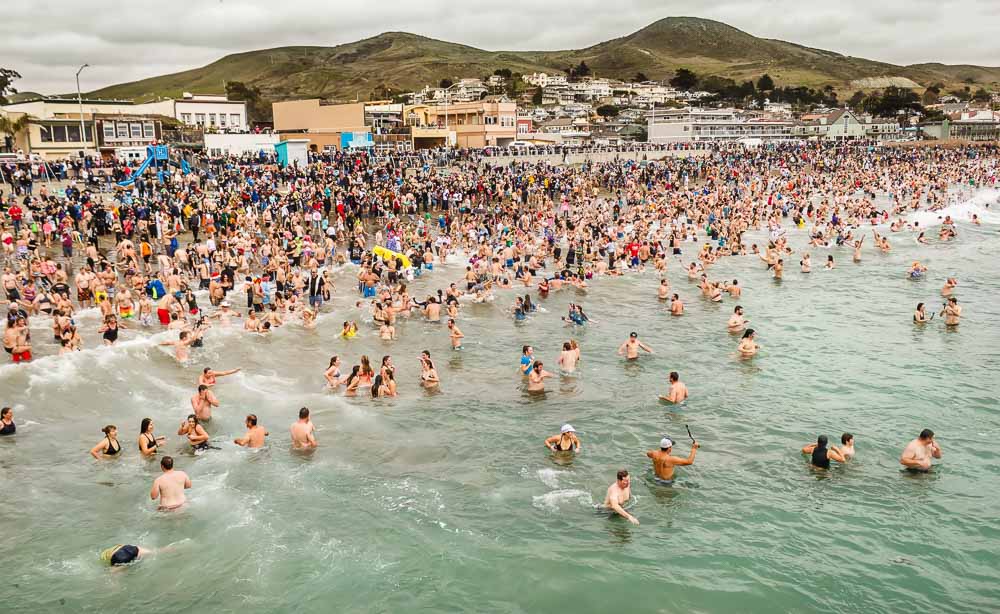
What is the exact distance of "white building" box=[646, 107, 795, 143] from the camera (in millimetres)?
87938

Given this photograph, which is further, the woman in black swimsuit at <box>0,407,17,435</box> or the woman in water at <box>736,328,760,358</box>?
the woman in water at <box>736,328,760,358</box>

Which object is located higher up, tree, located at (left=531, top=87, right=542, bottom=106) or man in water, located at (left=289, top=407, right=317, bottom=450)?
tree, located at (left=531, top=87, right=542, bottom=106)

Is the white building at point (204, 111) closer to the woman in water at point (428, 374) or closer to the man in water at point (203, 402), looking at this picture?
the woman in water at point (428, 374)

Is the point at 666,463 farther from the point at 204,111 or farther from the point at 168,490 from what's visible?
the point at 204,111

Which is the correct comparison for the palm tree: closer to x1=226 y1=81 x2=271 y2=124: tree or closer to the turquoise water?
the turquoise water

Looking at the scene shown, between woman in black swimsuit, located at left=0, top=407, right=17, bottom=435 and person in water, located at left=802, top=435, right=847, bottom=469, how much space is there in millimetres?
12624

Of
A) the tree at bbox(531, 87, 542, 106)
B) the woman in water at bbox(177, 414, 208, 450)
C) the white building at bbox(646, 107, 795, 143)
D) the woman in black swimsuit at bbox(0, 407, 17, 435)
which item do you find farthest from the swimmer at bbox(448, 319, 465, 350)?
the tree at bbox(531, 87, 542, 106)

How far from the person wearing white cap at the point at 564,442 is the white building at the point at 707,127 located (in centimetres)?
8006

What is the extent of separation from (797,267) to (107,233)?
24944 mm

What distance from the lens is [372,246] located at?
2794 centimetres

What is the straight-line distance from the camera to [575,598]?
317 inches

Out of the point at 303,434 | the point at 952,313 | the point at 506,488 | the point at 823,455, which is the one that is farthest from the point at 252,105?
the point at 823,455

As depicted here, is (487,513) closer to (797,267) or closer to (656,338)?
(656,338)

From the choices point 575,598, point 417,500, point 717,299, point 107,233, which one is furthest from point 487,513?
point 107,233
